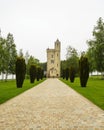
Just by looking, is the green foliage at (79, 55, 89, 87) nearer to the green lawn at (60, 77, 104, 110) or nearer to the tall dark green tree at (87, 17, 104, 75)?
the green lawn at (60, 77, 104, 110)

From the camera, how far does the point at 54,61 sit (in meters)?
95.6

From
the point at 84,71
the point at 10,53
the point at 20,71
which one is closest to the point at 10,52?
the point at 10,53

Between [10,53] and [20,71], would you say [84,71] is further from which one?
[10,53]

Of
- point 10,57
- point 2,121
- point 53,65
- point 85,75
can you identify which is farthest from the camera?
point 53,65

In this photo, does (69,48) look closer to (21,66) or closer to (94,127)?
(21,66)

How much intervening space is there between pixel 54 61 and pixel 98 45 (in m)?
43.1

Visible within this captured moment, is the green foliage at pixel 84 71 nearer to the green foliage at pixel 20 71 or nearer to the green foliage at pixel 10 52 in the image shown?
the green foliage at pixel 20 71

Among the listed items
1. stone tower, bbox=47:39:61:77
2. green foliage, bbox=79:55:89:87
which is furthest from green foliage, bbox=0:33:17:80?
stone tower, bbox=47:39:61:77

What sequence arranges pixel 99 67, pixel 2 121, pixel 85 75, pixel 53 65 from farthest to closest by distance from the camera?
pixel 53 65 < pixel 99 67 < pixel 85 75 < pixel 2 121

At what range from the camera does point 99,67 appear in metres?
52.3

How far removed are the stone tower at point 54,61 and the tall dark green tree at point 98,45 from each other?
38710mm

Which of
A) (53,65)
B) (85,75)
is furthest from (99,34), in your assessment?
(53,65)

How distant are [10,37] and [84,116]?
52.3m

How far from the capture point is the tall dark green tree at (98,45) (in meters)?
52.3
